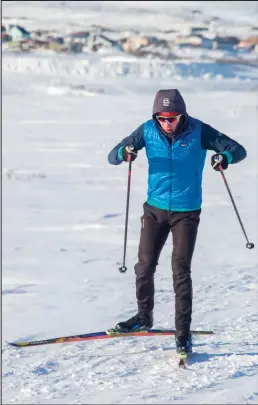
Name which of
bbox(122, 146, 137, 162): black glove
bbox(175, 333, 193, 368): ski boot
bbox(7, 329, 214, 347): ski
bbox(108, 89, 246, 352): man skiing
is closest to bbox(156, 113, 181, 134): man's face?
bbox(108, 89, 246, 352): man skiing

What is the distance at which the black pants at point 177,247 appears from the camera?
201 inches

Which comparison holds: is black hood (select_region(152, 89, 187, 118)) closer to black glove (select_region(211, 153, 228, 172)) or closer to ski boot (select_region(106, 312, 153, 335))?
black glove (select_region(211, 153, 228, 172))

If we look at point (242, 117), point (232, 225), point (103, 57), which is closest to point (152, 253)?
point (232, 225)

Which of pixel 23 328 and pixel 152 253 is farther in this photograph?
pixel 23 328

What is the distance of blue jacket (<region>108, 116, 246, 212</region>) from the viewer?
5016 mm

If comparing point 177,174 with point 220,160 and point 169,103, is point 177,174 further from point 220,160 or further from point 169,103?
point 169,103

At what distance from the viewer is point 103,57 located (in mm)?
52906

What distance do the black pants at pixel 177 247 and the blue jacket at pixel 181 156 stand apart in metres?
0.07

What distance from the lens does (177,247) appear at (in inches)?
201

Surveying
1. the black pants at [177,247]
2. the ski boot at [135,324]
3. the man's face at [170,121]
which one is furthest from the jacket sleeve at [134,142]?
the ski boot at [135,324]

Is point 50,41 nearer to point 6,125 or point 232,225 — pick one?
point 6,125

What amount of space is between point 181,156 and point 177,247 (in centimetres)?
62

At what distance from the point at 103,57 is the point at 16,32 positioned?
8568 mm


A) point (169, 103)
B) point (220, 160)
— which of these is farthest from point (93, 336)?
point (169, 103)
